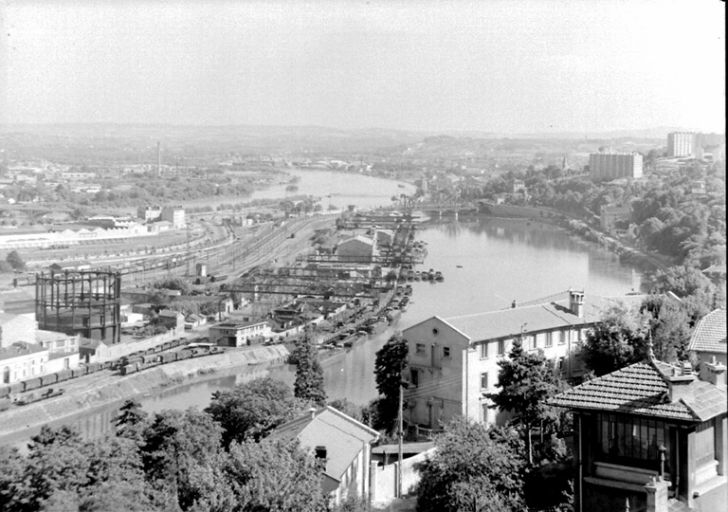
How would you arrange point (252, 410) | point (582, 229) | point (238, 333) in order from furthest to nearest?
point (582, 229) → point (238, 333) → point (252, 410)

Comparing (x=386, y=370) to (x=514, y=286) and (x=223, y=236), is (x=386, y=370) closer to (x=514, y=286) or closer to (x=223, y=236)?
(x=514, y=286)

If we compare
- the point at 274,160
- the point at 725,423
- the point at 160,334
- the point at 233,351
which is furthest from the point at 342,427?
the point at 274,160

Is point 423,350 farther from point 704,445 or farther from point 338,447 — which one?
point 704,445

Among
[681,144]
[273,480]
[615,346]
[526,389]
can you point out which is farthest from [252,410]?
[681,144]

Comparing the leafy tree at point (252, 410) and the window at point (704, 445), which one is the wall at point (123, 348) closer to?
the leafy tree at point (252, 410)

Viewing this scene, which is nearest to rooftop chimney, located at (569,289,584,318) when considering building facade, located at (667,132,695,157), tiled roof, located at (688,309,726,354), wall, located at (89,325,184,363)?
tiled roof, located at (688,309,726,354)

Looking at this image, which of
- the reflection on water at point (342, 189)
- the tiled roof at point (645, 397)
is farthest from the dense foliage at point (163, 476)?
the reflection on water at point (342, 189)
